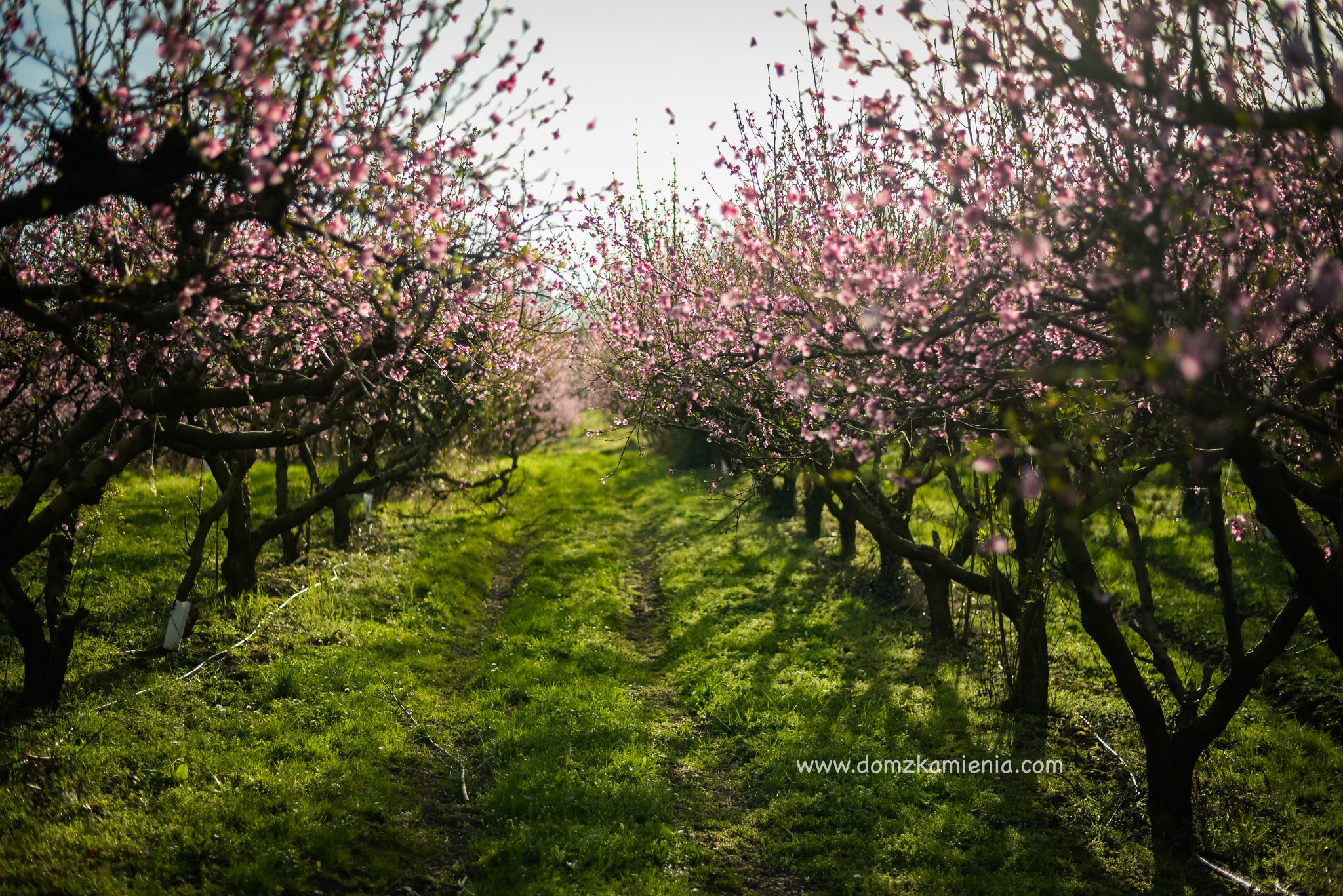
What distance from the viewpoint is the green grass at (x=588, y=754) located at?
6.87 meters

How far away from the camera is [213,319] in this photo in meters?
6.69

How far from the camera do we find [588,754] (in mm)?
9047

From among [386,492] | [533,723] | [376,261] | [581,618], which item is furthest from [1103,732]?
[386,492]

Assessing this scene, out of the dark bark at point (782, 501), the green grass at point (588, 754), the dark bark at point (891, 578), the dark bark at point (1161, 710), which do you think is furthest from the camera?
the dark bark at point (782, 501)

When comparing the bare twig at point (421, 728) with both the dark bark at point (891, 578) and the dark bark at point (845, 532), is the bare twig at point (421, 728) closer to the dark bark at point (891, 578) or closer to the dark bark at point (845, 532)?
the dark bark at point (891, 578)

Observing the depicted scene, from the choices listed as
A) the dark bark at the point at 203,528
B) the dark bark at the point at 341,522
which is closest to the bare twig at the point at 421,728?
the dark bark at the point at 203,528

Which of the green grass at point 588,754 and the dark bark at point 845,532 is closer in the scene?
the green grass at point 588,754

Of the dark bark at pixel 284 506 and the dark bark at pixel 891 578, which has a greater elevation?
the dark bark at pixel 284 506

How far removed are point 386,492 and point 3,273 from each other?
16.6m

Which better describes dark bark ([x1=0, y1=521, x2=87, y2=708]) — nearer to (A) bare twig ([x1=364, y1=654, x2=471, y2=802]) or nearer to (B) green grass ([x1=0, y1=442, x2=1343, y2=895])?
(B) green grass ([x1=0, y1=442, x2=1343, y2=895])

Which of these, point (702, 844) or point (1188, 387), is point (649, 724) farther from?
point (1188, 387)

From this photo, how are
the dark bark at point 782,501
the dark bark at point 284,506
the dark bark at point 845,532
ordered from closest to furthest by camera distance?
the dark bark at point 284,506 → the dark bark at point 845,532 → the dark bark at point 782,501

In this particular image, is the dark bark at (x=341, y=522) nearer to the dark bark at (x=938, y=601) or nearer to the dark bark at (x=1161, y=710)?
the dark bark at (x=938, y=601)

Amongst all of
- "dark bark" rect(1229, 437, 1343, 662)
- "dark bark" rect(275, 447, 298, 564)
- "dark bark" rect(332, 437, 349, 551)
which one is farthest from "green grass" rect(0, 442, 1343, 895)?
"dark bark" rect(1229, 437, 1343, 662)
